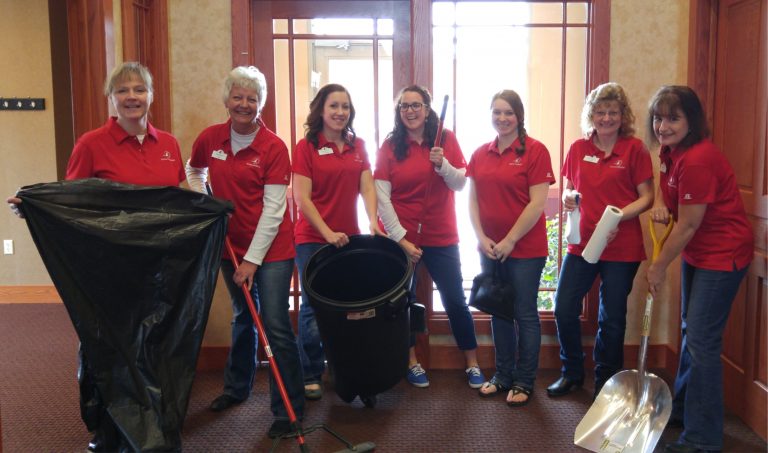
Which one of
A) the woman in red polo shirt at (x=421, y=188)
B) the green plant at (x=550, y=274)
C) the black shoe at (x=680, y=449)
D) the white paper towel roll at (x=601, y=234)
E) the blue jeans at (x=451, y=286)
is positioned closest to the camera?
the black shoe at (x=680, y=449)

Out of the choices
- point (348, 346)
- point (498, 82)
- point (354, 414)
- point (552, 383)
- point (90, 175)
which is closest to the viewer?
point (90, 175)

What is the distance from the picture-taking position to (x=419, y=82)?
3.45 metres

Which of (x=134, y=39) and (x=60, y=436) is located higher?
(x=134, y=39)

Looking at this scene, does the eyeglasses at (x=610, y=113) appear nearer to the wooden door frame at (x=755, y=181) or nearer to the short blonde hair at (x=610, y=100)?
the short blonde hair at (x=610, y=100)

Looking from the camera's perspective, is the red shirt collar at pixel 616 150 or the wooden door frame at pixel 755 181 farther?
the red shirt collar at pixel 616 150

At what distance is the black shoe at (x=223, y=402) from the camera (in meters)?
3.07

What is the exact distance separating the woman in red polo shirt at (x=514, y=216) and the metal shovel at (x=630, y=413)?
44 centimetres

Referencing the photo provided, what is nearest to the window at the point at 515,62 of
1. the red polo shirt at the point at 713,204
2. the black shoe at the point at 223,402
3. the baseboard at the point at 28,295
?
the red polo shirt at the point at 713,204

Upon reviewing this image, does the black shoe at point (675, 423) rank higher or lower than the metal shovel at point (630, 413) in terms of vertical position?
lower

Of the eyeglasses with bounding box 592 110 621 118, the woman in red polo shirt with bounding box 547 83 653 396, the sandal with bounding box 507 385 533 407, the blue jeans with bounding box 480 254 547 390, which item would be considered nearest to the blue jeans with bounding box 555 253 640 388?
the woman in red polo shirt with bounding box 547 83 653 396

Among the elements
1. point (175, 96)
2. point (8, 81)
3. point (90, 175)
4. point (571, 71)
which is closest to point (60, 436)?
point (90, 175)

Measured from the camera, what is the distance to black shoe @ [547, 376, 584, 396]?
10.5 ft

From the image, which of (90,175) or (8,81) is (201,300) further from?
(8,81)

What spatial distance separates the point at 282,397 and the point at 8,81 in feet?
13.8
